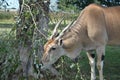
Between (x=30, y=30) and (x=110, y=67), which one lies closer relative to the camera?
(x=30, y=30)

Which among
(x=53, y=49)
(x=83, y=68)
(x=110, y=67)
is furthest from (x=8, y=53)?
(x=110, y=67)

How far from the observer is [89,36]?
7.80m

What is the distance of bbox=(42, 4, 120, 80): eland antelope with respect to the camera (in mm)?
6832

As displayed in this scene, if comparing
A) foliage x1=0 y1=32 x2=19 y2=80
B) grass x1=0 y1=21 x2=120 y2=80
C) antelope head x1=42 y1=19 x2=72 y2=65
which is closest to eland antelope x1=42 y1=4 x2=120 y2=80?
antelope head x1=42 y1=19 x2=72 y2=65

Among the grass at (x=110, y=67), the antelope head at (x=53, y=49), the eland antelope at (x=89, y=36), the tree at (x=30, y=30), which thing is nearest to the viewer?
the tree at (x=30, y=30)

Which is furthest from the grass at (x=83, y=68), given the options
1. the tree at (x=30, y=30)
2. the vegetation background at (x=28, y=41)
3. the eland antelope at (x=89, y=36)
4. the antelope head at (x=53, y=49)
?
the tree at (x=30, y=30)

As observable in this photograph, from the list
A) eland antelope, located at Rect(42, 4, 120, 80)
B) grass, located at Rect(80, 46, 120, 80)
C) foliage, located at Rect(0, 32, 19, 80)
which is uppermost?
foliage, located at Rect(0, 32, 19, 80)

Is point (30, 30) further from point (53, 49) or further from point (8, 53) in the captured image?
point (53, 49)

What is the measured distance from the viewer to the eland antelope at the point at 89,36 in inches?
269

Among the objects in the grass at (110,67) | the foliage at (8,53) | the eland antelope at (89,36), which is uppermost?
the foliage at (8,53)

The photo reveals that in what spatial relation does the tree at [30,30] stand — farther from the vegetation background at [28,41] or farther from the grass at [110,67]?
the grass at [110,67]

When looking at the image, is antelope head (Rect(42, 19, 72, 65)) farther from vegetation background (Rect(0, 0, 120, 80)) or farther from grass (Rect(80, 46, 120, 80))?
grass (Rect(80, 46, 120, 80))

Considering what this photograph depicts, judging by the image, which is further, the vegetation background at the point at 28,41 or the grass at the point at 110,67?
the grass at the point at 110,67

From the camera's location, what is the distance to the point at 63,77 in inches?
244
